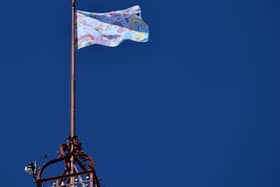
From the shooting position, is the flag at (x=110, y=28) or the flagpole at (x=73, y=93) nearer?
the flagpole at (x=73, y=93)

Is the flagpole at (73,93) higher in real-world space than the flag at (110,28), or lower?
lower

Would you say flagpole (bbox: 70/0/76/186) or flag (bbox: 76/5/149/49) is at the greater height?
flag (bbox: 76/5/149/49)

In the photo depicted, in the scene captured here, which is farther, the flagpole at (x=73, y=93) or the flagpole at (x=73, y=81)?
the flagpole at (x=73, y=81)

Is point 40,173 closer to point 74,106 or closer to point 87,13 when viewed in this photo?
point 74,106

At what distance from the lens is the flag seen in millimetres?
52281

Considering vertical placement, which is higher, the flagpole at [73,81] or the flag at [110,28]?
the flag at [110,28]

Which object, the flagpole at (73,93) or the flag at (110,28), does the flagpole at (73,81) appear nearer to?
the flagpole at (73,93)

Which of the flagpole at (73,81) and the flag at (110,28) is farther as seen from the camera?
the flag at (110,28)

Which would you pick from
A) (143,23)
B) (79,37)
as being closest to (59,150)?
(79,37)

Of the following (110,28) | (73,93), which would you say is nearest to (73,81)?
(73,93)

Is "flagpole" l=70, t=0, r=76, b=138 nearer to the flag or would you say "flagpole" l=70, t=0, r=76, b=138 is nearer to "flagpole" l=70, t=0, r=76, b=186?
"flagpole" l=70, t=0, r=76, b=186

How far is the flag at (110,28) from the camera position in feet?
172

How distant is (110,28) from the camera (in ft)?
175

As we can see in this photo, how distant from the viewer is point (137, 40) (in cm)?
5328
